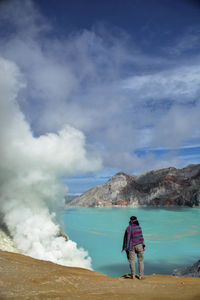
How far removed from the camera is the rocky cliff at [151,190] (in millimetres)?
88375

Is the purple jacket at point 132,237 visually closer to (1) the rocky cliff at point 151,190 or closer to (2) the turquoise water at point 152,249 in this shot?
(2) the turquoise water at point 152,249

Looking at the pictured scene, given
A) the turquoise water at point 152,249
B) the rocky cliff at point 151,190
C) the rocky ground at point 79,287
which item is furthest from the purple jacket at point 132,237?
the rocky cliff at point 151,190

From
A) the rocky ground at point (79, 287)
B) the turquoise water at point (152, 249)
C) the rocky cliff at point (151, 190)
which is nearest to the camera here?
the rocky ground at point (79, 287)

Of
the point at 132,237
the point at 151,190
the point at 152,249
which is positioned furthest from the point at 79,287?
the point at 151,190

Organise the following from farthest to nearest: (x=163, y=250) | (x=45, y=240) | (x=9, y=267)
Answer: (x=163, y=250), (x=45, y=240), (x=9, y=267)

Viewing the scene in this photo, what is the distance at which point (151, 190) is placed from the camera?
96.1 metres

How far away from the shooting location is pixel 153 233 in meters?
38.4

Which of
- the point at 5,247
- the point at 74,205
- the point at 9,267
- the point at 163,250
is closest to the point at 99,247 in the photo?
the point at 163,250

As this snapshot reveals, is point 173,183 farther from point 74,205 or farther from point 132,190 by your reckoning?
point 74,205

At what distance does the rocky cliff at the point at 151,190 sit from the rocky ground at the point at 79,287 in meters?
81.1

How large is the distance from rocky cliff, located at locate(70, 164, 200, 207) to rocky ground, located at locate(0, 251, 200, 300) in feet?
266

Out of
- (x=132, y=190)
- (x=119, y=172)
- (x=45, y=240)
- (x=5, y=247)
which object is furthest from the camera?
(x=119, y=172)

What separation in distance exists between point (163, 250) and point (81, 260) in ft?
34.4

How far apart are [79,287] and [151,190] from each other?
9337cm
